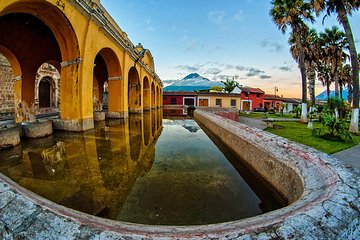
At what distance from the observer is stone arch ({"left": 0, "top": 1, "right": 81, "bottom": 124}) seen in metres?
6.89

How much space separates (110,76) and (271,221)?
13.3 metres

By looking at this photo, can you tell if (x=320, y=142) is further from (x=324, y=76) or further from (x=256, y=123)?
(x=324, y=76)

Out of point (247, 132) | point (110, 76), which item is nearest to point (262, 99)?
point (110, 76)

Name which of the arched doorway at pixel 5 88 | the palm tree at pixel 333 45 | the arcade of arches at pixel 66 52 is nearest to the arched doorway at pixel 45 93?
the arched doorway at pixel 5 88

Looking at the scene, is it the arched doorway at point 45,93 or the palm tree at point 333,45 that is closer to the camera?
the arched doorway at point 45,93

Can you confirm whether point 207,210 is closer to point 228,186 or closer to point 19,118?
point 228,186

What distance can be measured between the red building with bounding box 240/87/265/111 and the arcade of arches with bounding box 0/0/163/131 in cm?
3198

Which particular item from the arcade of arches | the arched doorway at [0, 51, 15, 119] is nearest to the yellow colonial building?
the arcade of arches

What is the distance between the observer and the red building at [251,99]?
43406 mm

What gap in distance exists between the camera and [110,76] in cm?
→ 1294

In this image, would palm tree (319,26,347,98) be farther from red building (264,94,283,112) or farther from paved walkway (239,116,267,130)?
red building (264,94,283,112)

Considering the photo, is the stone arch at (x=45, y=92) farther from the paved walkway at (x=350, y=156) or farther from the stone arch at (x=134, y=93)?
the paved walkway at (x=350, y=156)

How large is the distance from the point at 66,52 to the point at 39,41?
199 inches

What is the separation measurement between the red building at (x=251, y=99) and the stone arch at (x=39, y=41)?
38239 millimetres
